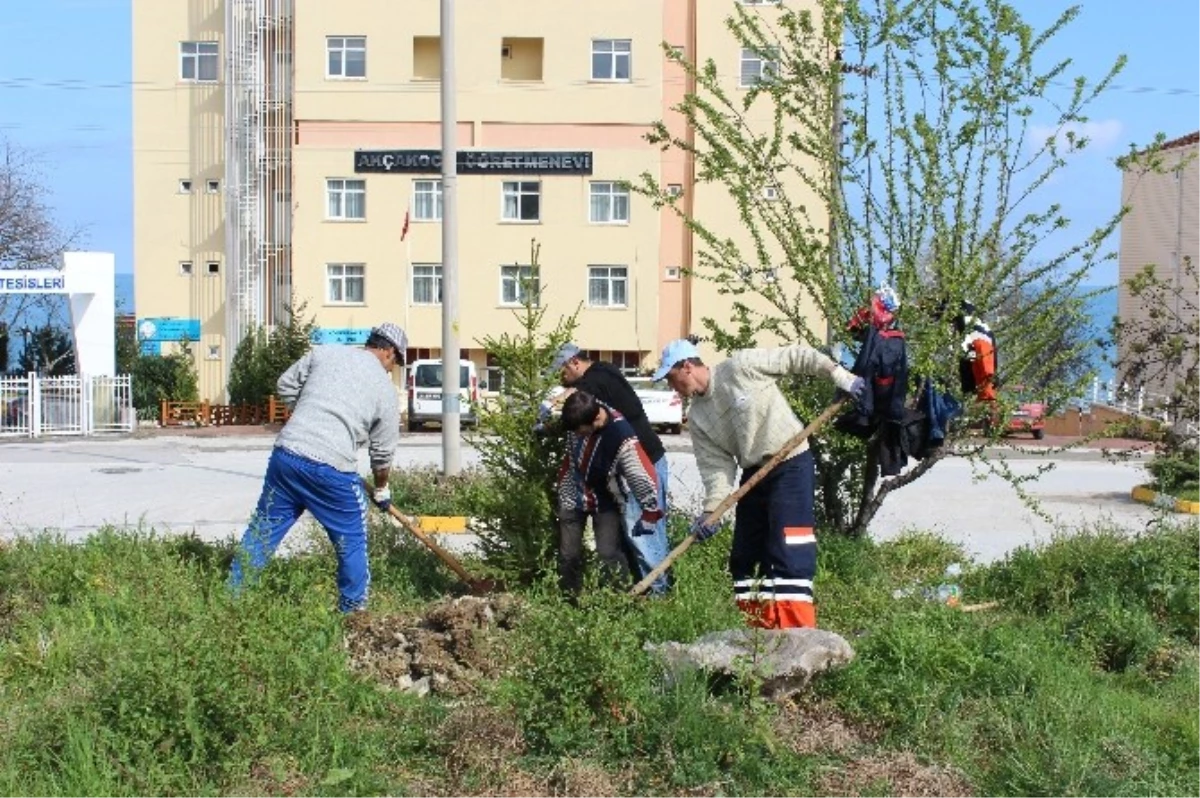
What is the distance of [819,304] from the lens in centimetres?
901

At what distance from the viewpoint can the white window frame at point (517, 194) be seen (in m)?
39.6

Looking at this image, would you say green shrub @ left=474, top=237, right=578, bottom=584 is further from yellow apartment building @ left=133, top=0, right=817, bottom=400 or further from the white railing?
yellow apartment building @ left=133, top=0, right=817, bottom=400

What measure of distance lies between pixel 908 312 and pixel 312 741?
4940mm

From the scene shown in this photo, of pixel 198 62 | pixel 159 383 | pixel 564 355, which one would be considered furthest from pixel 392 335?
pixel 198 62

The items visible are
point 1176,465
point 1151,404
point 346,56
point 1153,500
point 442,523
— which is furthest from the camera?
point 346,56

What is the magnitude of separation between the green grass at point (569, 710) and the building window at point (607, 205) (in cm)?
3325

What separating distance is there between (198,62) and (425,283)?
9934 mm

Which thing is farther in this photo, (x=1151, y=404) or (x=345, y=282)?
(x=345, y=282)

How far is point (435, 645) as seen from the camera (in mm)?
6465

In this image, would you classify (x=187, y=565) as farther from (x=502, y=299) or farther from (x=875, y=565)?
(x=502, y=299)

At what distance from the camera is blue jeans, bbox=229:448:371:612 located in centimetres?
743

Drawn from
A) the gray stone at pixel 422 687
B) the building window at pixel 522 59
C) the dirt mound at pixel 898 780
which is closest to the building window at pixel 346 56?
the building window at pixel 522 59

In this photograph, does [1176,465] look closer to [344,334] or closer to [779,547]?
[779,547]

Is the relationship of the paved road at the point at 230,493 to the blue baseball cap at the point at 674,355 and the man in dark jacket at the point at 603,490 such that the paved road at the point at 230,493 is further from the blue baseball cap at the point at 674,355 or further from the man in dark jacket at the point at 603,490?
the blue baseball cap at the point at 674,355
